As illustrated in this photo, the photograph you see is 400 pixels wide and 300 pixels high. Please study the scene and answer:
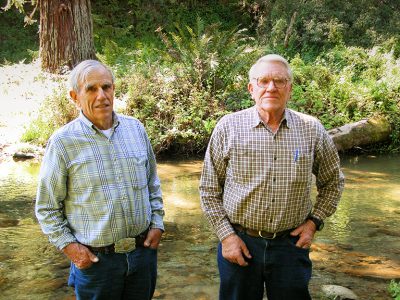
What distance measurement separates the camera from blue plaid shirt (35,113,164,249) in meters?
2.53

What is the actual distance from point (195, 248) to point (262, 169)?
8.76ft

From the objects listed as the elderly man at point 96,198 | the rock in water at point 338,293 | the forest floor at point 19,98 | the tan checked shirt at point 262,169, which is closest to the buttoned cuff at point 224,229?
the tan checked shirt at point 262,169

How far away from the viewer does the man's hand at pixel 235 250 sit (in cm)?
274

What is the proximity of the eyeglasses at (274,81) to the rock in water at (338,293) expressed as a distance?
2.08m

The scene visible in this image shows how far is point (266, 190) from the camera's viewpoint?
2.72 meters

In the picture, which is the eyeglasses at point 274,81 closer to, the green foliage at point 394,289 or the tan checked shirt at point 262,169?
the tan checked shirt at point 262,169

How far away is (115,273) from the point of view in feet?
8.41

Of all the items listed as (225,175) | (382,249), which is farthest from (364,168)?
(225,175)

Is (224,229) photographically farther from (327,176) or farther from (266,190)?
(327,176)

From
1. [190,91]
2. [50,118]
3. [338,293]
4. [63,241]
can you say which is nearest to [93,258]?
[63,241]

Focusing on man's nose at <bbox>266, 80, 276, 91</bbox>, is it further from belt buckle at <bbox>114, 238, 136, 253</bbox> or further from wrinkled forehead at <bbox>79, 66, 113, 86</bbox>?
belt buckle at <bbox>114, 238, 136, 253</bbox>

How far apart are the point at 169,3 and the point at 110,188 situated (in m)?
19.3

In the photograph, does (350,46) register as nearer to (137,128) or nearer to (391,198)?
(391,198)

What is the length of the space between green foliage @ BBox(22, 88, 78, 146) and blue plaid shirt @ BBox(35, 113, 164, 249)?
23.4 ft
